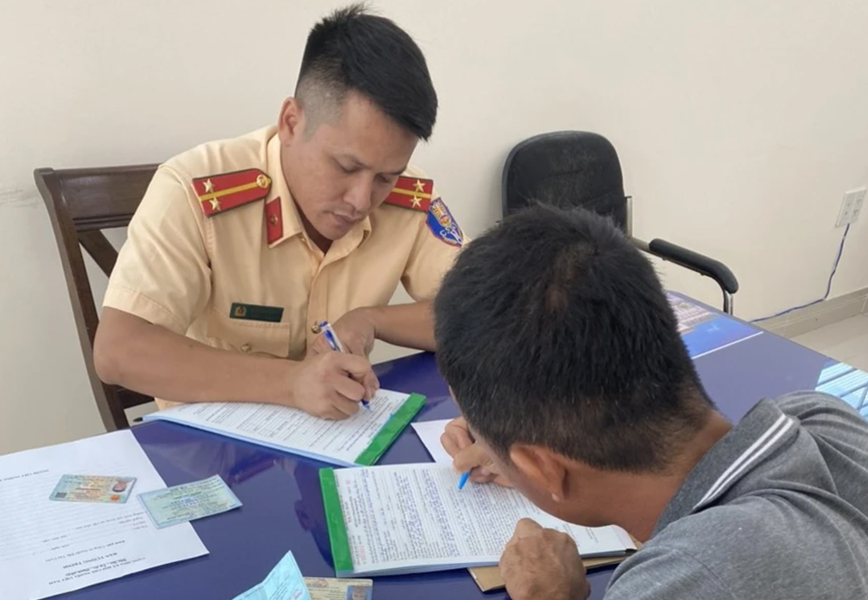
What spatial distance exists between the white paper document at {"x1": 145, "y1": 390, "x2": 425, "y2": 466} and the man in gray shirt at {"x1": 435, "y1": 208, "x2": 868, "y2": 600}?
0.42 m

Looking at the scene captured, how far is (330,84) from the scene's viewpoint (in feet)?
4.18

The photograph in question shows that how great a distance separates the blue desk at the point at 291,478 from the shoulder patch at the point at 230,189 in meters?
0.39

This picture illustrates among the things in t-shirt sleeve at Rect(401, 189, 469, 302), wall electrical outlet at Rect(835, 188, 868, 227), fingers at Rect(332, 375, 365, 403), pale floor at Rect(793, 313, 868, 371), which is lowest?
pale floor at Rect(793, 313, 868, 371)

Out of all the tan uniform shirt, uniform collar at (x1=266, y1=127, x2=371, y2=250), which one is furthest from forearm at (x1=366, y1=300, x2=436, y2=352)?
uniform collar at (x1=266, y1=127, x2=371, y2=250)

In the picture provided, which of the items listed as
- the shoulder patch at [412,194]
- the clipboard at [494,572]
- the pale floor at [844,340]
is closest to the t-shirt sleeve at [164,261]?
the shoulder patch at [412,194]

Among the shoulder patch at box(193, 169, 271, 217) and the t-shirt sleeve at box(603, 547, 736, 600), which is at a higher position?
the shoulder patch at box(193, 169, 271, 217)

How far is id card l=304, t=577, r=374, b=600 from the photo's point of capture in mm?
832

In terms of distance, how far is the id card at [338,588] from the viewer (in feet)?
2.73

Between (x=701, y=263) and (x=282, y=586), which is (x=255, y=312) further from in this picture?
(x=701, y=263)

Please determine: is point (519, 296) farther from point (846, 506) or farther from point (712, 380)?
point (712, 380)

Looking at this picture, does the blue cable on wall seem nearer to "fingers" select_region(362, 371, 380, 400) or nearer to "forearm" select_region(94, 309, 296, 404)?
"fingers" select_region(362, 371, 380, 400)

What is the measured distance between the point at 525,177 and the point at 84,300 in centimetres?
124

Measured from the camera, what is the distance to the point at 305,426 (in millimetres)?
1158

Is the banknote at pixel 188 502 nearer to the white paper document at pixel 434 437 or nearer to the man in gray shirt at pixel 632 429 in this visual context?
the white paper document at pixel 434 437
